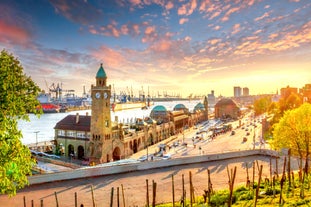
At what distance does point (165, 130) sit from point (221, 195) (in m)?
66.6

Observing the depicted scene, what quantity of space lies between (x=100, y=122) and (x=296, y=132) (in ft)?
105

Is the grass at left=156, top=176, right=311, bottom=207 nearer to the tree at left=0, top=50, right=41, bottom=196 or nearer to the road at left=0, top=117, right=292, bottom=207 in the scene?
the road at left=0, top=117, right=292, bottom=207

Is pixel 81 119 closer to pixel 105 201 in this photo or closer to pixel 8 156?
pixel 105 201

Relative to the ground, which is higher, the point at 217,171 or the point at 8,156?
the point at 8,156

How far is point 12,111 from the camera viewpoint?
1256cm

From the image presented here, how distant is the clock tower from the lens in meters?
49.2

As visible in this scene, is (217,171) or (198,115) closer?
(217,171)

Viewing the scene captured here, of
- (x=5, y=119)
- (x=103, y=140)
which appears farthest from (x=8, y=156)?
(x=103, y=140)

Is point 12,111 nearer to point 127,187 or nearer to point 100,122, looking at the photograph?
point 127,187

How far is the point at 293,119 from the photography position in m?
31.0

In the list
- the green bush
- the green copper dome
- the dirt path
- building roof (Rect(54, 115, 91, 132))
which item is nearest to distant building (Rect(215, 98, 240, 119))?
building roof (Rect(54, 115, 91, 132))

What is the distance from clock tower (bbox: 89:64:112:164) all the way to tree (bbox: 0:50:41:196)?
36.1 m

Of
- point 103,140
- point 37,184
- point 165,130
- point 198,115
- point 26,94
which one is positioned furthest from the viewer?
point 198,115

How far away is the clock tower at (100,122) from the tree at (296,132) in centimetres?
2915
